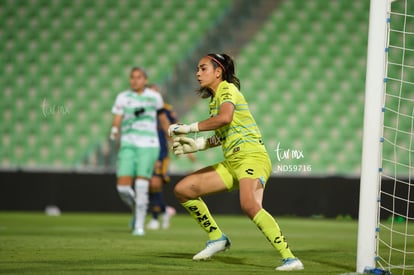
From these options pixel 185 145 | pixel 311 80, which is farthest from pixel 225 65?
pixel 311 80

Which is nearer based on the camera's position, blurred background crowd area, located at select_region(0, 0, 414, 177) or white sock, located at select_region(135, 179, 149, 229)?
white sock, located at select_region(135, 179, 149, 229)

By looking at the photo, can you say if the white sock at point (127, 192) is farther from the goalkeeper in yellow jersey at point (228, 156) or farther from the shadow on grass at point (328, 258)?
the goalkeeper in yellow jersey at point (228, 156)

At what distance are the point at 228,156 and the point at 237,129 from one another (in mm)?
201

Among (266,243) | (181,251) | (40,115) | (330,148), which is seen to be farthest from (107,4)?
(181,251)

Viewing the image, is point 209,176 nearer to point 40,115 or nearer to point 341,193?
point 341,193

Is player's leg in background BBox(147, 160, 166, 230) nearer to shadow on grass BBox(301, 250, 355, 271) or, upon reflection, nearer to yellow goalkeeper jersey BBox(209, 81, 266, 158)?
shadow on grass BBox(301, 250, 355, 271)

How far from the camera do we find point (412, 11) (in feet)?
50.0

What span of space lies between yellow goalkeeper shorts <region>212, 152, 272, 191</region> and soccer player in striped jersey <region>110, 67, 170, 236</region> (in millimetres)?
3454

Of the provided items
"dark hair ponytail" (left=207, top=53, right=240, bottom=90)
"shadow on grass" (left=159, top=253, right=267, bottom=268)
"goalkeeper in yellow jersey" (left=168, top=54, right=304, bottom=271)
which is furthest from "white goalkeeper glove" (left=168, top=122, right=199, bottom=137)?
"shadow on grass" (left=159, top=253, right=267, bottom=268)

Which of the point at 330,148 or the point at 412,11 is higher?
the point at 412,11

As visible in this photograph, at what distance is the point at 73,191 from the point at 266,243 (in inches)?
236

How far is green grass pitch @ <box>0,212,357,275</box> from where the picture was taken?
5.32 m

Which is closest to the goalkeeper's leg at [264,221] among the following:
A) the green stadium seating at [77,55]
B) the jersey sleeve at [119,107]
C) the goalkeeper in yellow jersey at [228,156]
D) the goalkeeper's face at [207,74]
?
the goalkeeper in yellow jersey at [228,156]

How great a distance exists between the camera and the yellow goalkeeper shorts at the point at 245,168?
17.7ft
